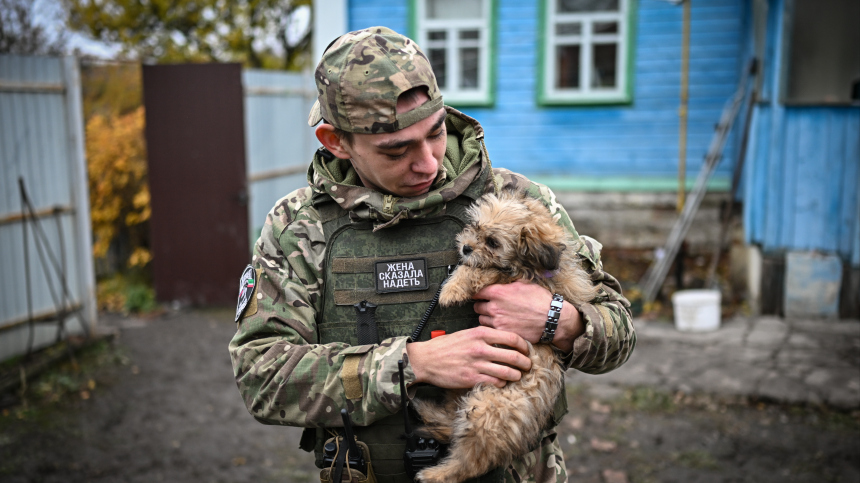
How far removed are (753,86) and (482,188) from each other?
7056 millimetres

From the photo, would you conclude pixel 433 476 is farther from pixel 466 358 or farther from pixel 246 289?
pixel 246 289

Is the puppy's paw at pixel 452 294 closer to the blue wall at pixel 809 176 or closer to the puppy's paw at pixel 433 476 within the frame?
the puppy's paw at pixel 433 476

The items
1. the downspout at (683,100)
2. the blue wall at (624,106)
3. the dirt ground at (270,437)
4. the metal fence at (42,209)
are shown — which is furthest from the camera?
the blue wall at (624,106)

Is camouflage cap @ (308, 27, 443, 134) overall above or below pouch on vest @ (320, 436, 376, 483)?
above

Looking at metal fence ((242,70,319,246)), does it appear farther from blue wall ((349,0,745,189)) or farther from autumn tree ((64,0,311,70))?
autumn tree ((64,0,311,70))

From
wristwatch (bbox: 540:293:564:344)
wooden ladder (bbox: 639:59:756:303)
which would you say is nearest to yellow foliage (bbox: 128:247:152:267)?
wooden ladder (bbox: 639:59:756:303)

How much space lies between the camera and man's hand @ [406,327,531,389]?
1.83 metres

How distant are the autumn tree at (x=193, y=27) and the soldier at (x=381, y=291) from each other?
14.7m

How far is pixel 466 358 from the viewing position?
6.01 ft

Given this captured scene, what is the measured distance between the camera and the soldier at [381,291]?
72.5 inches

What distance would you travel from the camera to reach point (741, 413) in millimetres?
5129

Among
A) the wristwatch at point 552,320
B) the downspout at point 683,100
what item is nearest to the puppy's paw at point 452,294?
the wristwatch at point 552,320

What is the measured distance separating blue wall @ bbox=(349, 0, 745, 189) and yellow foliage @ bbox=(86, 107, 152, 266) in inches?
153

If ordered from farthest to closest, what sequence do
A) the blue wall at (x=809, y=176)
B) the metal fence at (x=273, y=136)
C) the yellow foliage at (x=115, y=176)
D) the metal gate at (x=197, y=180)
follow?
the yellow foliage at (x=115, y=176), the metal fence at (x=273, y=136), the metal gate at (x=197, y=180), the blue wall at (x=809, y=176)
